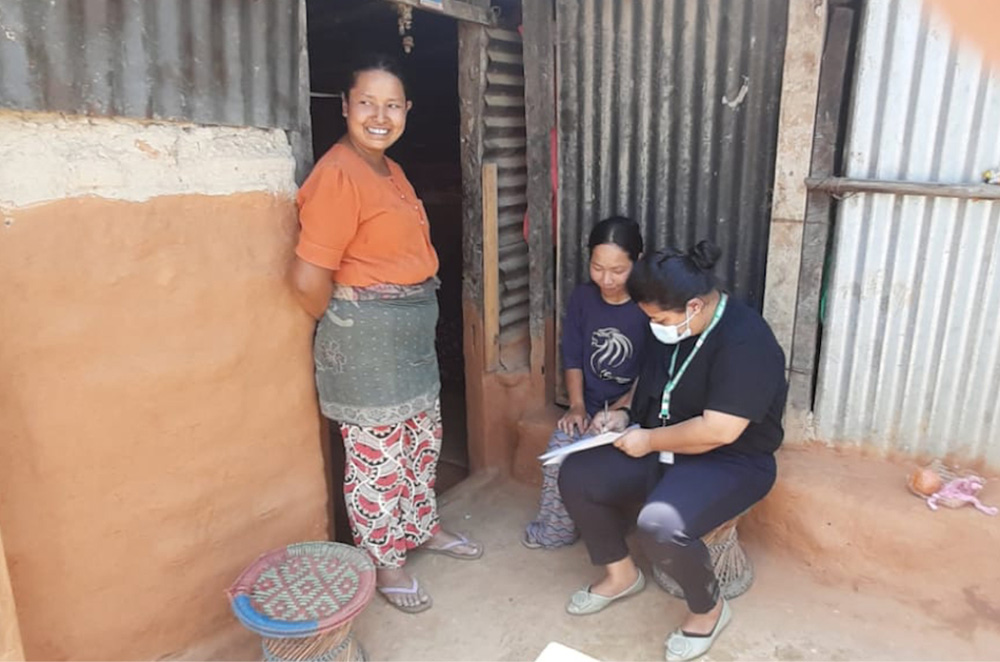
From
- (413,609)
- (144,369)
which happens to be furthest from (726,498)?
(144,369)

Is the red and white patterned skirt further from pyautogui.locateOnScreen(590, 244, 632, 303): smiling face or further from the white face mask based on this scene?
the white face mask

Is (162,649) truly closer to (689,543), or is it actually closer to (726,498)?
(689,543)

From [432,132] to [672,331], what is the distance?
3.53m

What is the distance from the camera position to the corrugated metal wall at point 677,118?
3.01 m

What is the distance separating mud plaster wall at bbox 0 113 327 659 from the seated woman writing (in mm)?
1149

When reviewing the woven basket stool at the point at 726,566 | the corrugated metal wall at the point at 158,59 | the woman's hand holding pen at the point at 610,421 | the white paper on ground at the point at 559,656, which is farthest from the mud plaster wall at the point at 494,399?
the white paper on ground at the point at 559,656

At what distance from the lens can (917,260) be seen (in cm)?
279

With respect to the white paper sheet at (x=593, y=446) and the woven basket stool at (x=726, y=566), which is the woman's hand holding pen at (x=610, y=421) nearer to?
the white paper sheet at (x=593, y=446)

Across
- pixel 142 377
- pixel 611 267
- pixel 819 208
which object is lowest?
pixel 142 377

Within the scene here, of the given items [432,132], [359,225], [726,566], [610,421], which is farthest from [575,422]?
[432,132]

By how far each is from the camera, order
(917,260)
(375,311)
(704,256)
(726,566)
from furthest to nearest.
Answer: (726,566) → (917,260) → (375,311) → (704,256)

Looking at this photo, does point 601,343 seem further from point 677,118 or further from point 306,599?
point 306,599

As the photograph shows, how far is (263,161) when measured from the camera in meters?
2.55

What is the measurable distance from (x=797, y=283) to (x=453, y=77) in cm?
306
